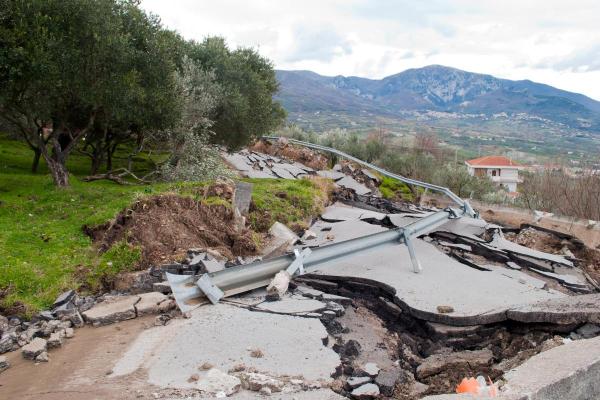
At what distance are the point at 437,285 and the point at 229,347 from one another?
12.2ft

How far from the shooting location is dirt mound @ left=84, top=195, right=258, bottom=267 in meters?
8.87

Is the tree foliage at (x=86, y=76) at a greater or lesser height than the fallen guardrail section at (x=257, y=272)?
greater

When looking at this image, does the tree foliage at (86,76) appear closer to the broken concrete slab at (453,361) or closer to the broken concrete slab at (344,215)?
the broken concrete slab at (344,215)

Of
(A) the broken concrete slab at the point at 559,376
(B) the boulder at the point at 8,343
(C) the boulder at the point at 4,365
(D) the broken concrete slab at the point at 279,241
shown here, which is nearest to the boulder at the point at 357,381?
(A) the broken concrete slab at the point at 559,376

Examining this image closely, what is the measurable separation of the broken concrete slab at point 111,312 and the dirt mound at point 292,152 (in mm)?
19590

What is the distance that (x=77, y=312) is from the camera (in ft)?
22.3

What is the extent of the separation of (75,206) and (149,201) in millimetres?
3114

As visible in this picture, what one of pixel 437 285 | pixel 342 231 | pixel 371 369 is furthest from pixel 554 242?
pixel 371 369

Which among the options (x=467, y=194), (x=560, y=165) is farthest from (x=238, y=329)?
(x=560, y=165)

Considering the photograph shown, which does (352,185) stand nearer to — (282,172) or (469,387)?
(282,172)

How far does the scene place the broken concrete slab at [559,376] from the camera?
150 inches

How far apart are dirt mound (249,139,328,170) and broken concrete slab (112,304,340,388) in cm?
2024

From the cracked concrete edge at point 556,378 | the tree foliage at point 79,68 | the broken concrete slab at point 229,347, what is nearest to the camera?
the cracked concrete edge at point 556,378

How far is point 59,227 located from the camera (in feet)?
32.9
